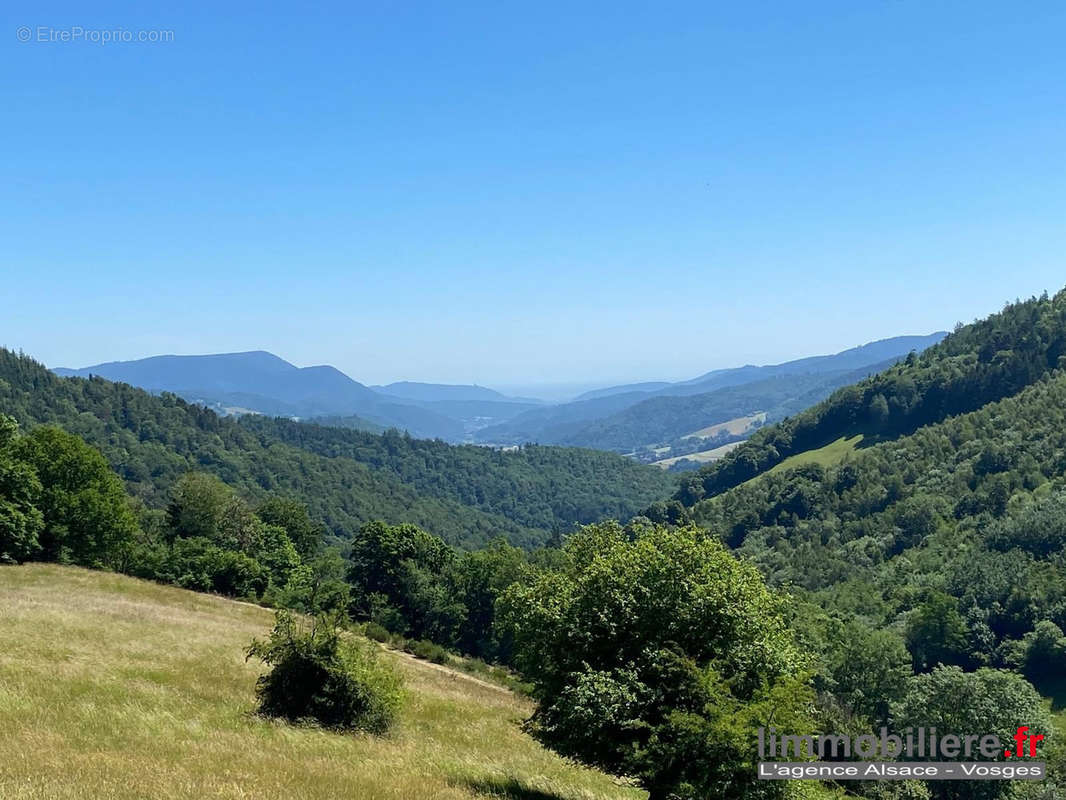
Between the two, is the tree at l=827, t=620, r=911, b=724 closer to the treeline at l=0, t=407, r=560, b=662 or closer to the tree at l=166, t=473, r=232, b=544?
the treeline at l=0, t=407, r=560, b=662

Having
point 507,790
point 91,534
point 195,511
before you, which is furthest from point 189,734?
point 195,511

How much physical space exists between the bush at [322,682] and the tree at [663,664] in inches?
219

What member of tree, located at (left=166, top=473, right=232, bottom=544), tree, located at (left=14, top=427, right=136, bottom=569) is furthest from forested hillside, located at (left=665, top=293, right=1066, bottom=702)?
tree, located at (left=14, top=427, right=136, bottom=569)

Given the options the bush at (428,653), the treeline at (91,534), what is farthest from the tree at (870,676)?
the treeline at (91,534)

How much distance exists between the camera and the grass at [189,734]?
12.3 meters

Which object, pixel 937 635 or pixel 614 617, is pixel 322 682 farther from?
pixel 937 635

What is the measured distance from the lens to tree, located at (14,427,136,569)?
56812mm

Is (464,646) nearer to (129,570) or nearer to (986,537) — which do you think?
(129,570)

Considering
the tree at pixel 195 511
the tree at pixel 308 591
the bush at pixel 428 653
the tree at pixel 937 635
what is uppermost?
the tree at pixel 195 511

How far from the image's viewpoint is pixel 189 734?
1736 centimetres

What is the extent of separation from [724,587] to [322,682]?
40.2 ft

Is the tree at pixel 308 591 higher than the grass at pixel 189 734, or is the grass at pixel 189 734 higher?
the grass at pixel 189 734

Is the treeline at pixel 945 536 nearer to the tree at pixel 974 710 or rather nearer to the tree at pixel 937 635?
the tree at pixel 937 635

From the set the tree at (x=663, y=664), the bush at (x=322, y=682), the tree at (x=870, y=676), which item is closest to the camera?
the tree at (x=663, y=664)
